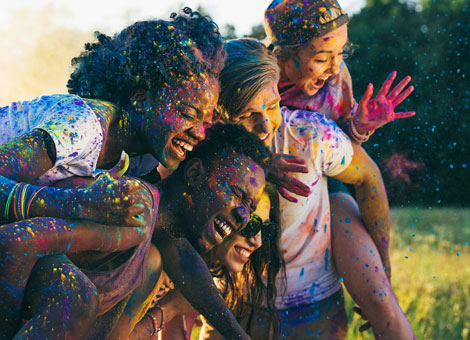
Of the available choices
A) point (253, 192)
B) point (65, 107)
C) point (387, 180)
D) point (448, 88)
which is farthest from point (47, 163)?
point (448, 88)

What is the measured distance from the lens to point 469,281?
6.76 m

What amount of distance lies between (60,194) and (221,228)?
877mm

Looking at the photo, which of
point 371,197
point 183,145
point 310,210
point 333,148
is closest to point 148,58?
point 183,145

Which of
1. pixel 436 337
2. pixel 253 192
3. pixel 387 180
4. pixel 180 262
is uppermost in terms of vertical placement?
pixel 253 192

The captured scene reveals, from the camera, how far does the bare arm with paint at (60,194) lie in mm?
2391

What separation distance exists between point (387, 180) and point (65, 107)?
13.0 ft

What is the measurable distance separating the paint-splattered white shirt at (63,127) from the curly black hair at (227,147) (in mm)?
564

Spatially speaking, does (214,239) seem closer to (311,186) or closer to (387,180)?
(311,186)

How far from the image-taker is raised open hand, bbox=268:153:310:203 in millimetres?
3359

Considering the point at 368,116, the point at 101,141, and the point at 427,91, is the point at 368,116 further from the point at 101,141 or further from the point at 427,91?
the point at 427,91

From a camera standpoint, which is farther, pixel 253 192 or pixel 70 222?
pixel 253 192

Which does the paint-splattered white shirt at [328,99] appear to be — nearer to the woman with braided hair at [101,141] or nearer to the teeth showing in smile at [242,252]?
the woman with braided hair at [101,141]

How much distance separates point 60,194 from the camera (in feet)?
7.99

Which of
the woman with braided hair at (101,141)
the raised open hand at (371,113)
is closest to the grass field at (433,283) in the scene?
the raised open hand at (371,113)
